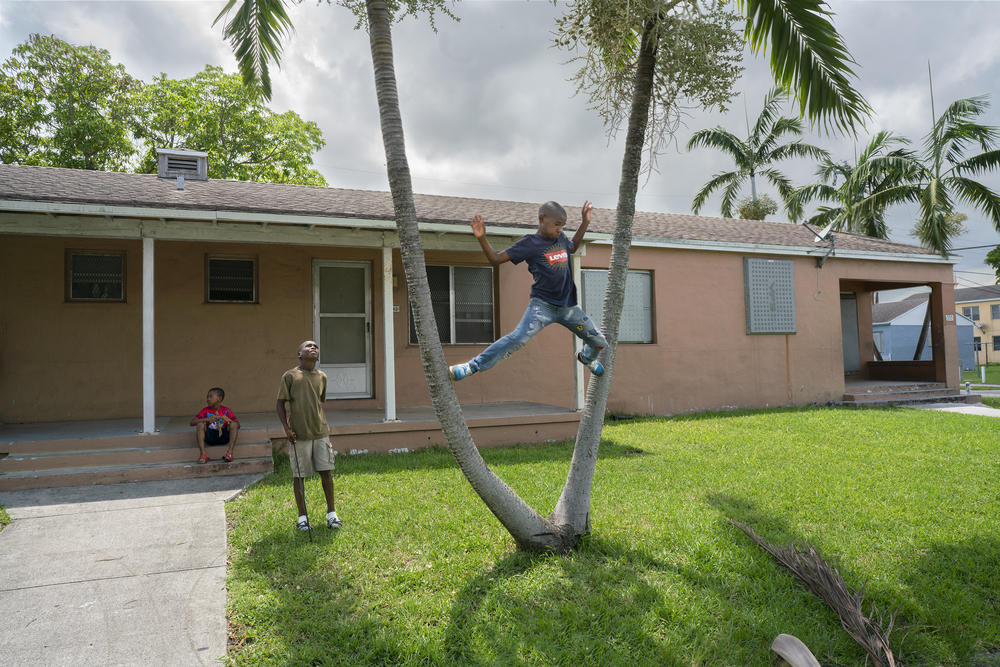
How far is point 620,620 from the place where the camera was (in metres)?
3.46

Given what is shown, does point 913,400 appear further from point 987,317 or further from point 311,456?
point 987,317

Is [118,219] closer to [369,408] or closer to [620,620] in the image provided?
[369,408]

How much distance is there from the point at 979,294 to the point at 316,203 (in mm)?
63091

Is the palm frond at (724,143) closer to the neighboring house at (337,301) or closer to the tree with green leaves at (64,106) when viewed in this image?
the neighboring house at (337,301)

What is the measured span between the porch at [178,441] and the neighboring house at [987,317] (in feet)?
185

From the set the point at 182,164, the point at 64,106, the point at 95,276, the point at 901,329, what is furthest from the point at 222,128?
the point at 901,329

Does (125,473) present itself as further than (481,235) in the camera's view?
Yes

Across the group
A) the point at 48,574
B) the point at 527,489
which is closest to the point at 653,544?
the point at 527,489

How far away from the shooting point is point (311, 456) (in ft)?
16.7

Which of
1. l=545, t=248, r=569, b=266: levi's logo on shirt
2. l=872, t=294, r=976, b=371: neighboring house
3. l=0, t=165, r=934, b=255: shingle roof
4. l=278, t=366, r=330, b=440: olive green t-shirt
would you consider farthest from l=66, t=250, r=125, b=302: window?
l=872, t=294, r=976, b=371: neighboring house

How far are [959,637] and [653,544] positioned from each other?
1.85m

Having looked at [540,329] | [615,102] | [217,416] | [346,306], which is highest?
[615,102]

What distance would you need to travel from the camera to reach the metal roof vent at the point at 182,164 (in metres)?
10.5

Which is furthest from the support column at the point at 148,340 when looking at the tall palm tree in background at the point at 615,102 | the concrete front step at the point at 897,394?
the concrete front step at the point at 897,394
